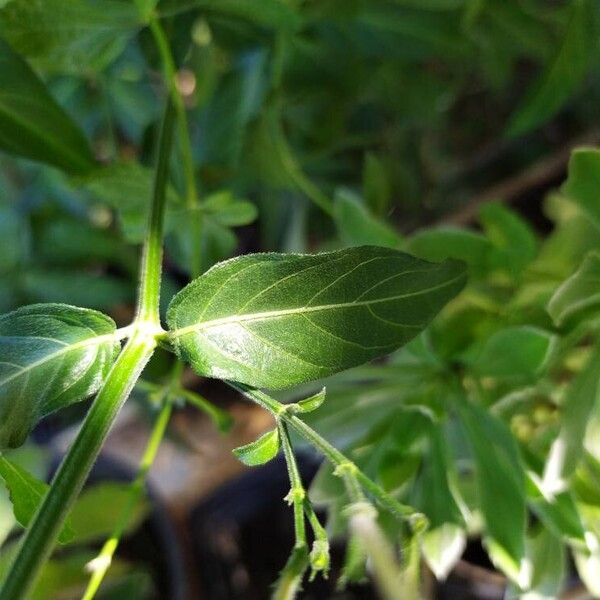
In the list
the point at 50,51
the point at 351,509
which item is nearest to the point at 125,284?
the point at 50,51

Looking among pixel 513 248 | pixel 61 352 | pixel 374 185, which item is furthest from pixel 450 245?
pixel 61 352

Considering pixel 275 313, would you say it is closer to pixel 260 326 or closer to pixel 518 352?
pixel 260 326

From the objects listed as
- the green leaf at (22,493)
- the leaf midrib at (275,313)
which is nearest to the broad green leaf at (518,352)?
the leaf midrib at (275,313)

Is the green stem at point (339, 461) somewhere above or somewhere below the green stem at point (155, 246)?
below

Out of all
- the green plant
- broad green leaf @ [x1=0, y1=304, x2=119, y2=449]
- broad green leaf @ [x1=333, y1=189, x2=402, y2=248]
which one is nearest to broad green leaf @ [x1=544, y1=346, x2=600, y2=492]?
the green plant

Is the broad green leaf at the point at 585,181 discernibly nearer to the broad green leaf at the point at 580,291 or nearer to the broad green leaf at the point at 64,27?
the broad green leaf at the point at 580,291

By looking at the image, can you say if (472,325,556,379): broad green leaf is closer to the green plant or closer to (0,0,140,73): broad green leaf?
the green plant

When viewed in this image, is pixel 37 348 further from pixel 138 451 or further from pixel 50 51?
pixel 138 451
